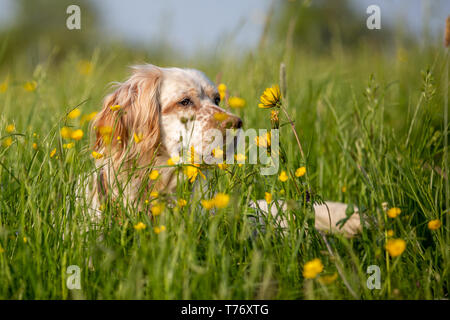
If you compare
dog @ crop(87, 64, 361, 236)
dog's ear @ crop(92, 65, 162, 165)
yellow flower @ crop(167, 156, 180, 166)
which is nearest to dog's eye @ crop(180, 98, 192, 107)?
dog @ crop(87, 64, 361, 236)

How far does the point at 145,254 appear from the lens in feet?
4.56

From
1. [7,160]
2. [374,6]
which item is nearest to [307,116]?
[374,6]

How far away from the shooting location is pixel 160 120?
8.38 ft

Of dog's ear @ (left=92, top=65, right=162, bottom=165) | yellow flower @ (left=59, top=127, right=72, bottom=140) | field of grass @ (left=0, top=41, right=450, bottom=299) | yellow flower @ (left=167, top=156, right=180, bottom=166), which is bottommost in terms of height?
field of grass @ (left=0, top=41, right=450, bottom=299)

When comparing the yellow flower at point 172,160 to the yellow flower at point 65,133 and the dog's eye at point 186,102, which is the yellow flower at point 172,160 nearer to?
the yellow flower at point 65,133

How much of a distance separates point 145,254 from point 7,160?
4.18 feet

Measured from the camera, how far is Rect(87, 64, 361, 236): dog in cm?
234

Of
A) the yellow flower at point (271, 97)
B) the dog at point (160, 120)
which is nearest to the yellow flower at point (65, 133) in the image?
the dog at point (160, 120)

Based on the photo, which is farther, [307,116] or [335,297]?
[307,116]

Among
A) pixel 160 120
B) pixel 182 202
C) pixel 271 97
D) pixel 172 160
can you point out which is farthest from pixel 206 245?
pixel 160 120

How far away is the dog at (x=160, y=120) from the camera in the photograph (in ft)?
7.69

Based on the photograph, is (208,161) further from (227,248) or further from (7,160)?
(7,160)

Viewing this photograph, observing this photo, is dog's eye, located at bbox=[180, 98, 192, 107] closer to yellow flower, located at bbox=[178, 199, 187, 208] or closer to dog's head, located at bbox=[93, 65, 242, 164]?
dog's head, located at bbox=[93, 65, 242, 164]

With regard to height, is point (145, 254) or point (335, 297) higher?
point (145, 254)
